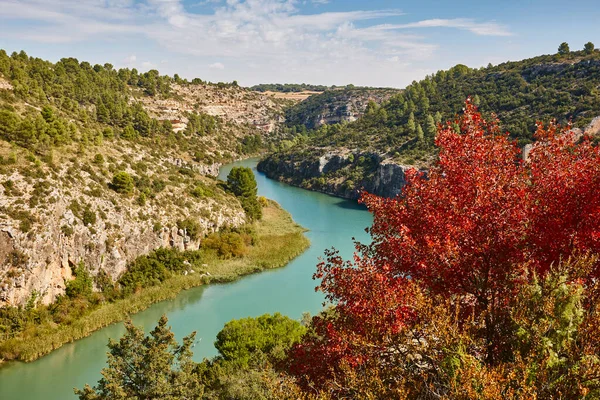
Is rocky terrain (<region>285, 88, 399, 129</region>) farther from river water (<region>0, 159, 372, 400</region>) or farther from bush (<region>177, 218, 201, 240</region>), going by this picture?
bush (<region>177, 218, 201, 240</region>)

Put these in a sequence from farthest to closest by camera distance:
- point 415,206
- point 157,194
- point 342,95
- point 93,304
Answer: point 342,95, point 157,194, point 93,304, point 415,206

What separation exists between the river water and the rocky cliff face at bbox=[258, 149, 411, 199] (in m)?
21.0

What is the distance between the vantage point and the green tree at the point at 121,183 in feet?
135

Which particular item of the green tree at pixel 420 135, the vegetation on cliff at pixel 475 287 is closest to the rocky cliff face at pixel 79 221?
the vegetation on cliff at pixel 475 287

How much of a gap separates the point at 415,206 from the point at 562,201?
2904 millimetres

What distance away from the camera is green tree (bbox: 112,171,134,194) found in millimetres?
41250

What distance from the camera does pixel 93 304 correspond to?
32.4m

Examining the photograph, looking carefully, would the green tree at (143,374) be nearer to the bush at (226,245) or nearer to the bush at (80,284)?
the bush at (80,284)

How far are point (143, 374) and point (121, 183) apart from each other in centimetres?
2892

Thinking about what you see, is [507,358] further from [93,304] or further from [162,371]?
[93,304]

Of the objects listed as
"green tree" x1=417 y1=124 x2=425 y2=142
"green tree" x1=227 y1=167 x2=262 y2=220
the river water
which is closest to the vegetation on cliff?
the river water

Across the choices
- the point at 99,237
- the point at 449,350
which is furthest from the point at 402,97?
the point at 449,350

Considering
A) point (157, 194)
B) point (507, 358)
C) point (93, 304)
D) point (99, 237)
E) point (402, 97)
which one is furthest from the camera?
point (402, 97)

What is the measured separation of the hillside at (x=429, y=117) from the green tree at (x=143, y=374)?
59.3 metres
